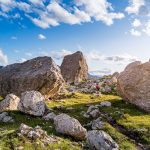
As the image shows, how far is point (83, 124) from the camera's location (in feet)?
120

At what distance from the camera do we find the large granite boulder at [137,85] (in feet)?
149

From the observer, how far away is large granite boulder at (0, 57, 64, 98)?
2025 inches

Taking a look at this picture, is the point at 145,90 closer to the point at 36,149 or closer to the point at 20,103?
the point at 20,103

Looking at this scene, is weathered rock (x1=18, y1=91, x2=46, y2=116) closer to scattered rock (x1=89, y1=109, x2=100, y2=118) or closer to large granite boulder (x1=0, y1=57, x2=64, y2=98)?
scattered rock (x1=89, y1=109, x2=100, y2=118)

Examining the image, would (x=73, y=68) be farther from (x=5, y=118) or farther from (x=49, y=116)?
(x=5, y=118)

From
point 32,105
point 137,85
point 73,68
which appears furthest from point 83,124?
point 73,68

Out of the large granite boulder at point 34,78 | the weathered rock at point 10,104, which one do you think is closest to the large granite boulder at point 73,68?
the large granite boulder at point 34,78

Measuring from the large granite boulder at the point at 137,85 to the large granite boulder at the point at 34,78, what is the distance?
909 cm

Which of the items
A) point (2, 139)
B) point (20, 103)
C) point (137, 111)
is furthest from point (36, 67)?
point (2, 139)

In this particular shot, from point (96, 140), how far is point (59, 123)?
554 cm

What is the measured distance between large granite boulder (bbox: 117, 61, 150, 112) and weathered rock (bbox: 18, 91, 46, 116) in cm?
1207

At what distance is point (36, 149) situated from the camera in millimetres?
25547

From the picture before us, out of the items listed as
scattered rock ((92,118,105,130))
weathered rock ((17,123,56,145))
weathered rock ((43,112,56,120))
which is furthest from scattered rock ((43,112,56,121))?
weathered rock ((17,123,56,145))

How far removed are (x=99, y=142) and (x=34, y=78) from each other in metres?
25.9
